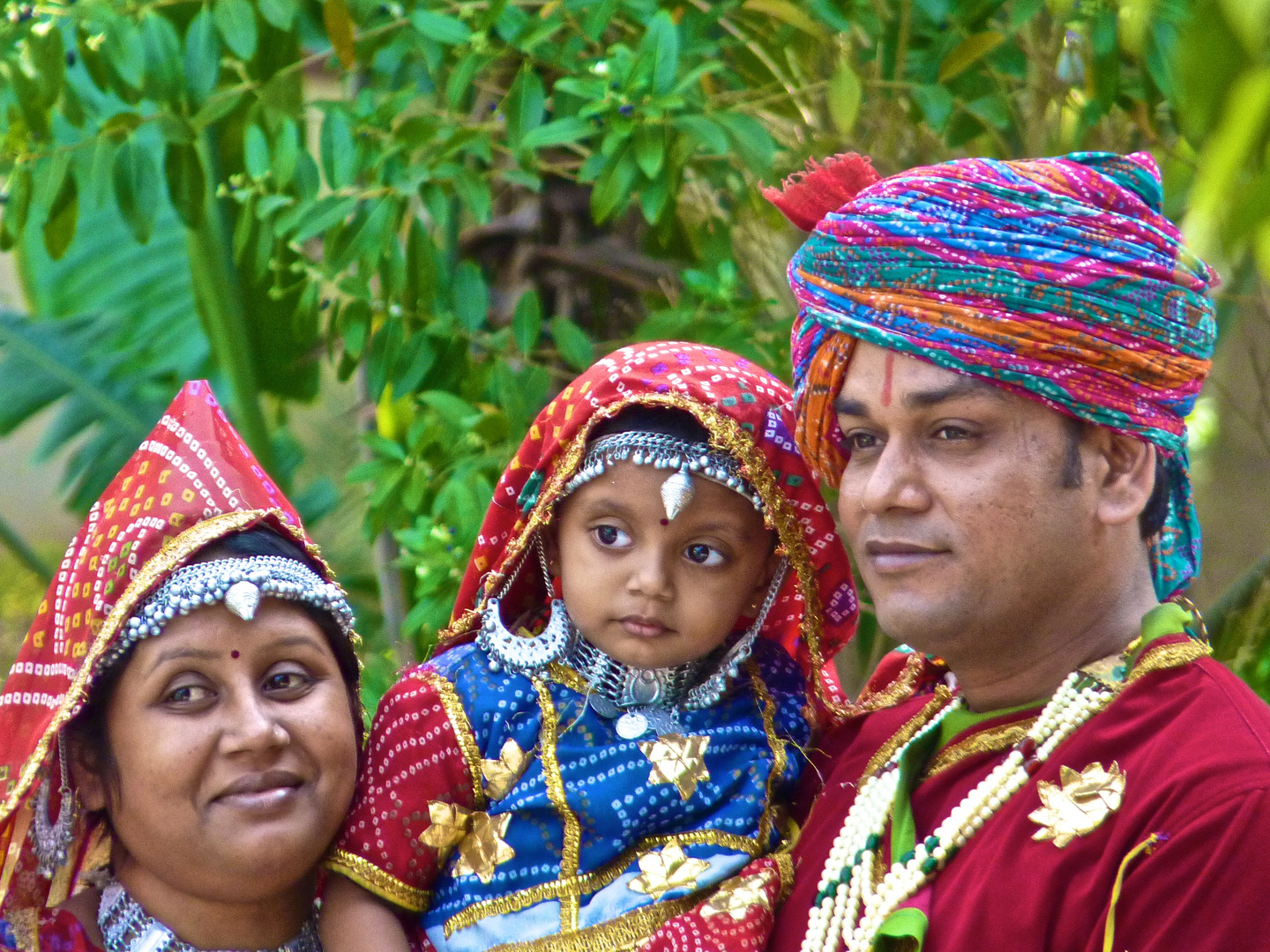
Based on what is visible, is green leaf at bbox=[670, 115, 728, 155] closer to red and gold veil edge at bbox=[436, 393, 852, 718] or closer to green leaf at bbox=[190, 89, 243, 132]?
red and gold veil edge at bbox=[436, 393, 852, 718]

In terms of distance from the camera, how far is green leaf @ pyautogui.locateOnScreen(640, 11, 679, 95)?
10.7 ft

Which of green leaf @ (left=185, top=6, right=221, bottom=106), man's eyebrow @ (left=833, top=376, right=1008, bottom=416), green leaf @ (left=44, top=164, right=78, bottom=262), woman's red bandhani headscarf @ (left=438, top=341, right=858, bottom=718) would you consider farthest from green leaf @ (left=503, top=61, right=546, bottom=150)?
man's eyebrow @ (left=833, top=376, right=1008, bottom=416)

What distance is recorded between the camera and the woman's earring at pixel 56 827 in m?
2.40

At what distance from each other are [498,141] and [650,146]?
681 millimetres

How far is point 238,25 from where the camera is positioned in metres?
3.48

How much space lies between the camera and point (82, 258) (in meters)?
5.83

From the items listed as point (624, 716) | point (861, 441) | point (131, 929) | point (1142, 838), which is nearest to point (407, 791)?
point (624, 716)

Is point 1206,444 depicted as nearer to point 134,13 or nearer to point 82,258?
point 134,13

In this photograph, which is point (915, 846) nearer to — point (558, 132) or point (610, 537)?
point (610, 537)

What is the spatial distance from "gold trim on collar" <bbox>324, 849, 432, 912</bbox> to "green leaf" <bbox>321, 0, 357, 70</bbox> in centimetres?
202

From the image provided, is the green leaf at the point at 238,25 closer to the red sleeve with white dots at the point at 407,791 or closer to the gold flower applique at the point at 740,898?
the red sleeve with white dots at the point at 407,791

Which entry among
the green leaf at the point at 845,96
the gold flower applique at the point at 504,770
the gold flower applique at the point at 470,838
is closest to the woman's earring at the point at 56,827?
the gold flower applique at the point at 470,838

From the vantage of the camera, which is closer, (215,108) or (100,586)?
(100,586)

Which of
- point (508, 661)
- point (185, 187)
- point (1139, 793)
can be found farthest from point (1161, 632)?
point (185, 187)
